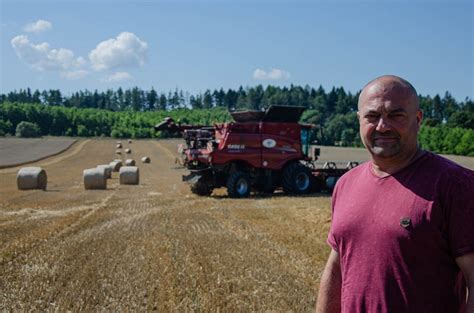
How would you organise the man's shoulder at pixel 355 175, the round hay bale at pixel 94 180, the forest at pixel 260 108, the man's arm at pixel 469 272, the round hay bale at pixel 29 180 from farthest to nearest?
the forest at pixel 260 108
the round hay bale at pixel 94 180
the round hay bale at pixel 29 180
the man's shoulder at pixel 355 175
the man's arm at pixel 469 272

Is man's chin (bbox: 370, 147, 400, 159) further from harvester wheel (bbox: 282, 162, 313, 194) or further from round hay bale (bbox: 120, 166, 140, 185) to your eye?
round hay bale (bbox: 120, 166, 140, 185)

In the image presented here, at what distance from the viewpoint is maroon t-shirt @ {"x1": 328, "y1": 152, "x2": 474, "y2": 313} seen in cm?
269

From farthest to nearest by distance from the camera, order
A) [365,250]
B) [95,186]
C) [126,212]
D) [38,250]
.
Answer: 1. [95,186]
2. [126,212]
3. [38,250]
4. [365,250]

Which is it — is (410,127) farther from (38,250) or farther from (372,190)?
(38,250)

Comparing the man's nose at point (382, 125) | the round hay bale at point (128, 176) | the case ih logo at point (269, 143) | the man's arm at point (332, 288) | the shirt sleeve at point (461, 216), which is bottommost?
the round hay bale at point (128, 176)

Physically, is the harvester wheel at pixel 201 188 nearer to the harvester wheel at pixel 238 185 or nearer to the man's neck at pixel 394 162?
the harvester wheel at pixel 238 185

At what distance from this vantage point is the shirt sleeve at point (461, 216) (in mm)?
2645

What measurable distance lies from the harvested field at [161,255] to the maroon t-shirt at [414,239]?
3982 mm

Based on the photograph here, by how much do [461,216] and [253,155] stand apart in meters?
18.7

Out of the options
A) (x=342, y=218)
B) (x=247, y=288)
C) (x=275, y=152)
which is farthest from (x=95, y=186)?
(x=342, y=218)

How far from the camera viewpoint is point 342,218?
304 centimetres

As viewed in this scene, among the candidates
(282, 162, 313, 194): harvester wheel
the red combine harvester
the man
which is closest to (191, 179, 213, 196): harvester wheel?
the red combine harvester

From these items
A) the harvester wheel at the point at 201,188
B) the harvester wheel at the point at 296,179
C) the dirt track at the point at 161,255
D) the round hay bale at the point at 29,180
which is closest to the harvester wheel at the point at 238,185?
the harvester wheel at the point at 201,188

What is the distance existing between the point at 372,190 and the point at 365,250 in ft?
0.96
